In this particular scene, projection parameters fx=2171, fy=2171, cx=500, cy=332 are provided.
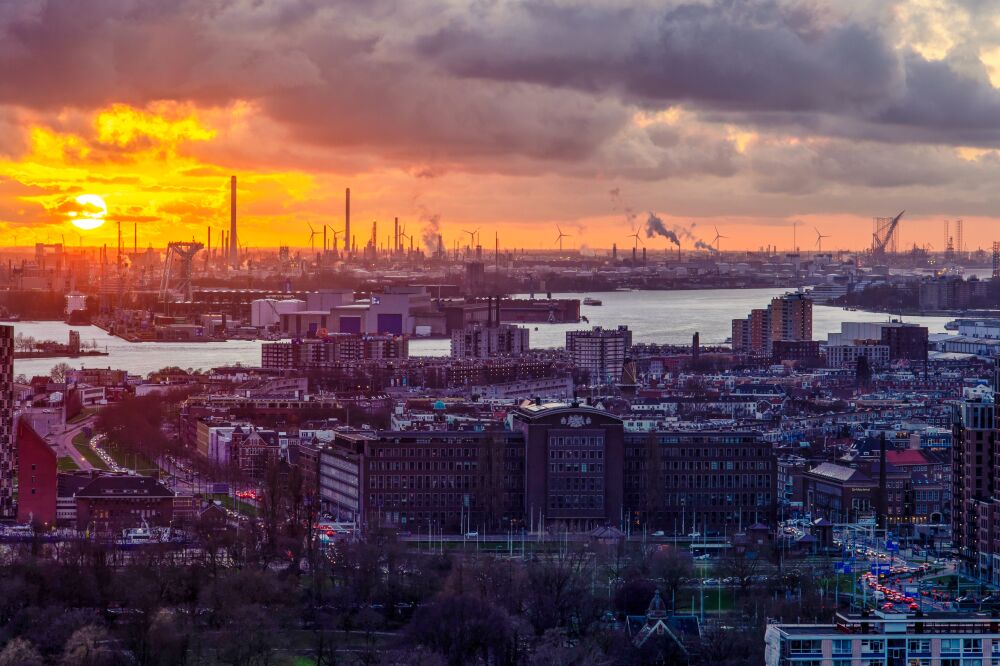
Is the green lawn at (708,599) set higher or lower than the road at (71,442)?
lower

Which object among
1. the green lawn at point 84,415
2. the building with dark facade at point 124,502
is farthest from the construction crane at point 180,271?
the building with dark facade at point 124,502

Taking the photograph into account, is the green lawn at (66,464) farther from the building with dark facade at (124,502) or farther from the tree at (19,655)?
the tree at (19,655)

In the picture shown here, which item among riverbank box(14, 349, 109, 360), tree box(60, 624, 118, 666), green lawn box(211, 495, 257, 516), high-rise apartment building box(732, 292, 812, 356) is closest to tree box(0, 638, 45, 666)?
tree box(60, 624, 118, 666)

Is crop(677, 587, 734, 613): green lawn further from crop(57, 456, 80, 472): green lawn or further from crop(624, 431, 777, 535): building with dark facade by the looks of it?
crop(57, 456, 80, 472): green lawn

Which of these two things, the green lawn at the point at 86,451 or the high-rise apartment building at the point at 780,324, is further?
the high-rise apartment building at the point at 780,324

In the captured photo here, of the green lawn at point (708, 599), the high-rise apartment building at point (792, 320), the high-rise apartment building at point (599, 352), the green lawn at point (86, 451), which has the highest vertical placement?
the high-rise apartment building at point (792, 320)

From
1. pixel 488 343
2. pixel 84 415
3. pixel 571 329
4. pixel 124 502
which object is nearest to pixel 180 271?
pixel 571 329
